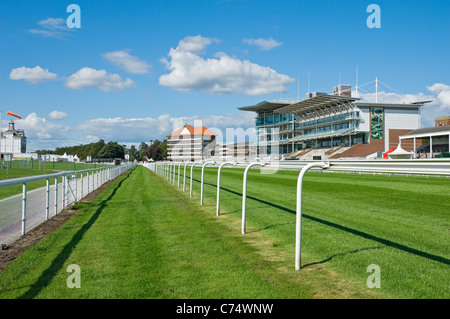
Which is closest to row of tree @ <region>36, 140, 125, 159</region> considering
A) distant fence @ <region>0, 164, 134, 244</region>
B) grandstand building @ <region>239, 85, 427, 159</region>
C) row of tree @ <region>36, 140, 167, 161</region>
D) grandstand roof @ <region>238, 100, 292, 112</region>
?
row of tree @ <region>36, 140, 167, 161</region>

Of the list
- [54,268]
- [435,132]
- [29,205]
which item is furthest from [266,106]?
[54,268]

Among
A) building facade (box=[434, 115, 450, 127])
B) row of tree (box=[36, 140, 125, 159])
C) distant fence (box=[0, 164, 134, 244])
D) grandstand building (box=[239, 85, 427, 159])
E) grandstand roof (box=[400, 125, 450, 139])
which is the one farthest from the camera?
row of tree (box=[36, 140, 125, 159])

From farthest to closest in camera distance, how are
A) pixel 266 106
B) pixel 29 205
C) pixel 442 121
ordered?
pixel 442 121 → pixel 266 106 → pixel 29 205

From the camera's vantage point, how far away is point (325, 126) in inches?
2822

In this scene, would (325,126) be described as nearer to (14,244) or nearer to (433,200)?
(433,200)

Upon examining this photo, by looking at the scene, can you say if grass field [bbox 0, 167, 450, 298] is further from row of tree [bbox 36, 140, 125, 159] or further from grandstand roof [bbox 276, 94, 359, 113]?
row of tree [bbox 36, 140, 125, 159]

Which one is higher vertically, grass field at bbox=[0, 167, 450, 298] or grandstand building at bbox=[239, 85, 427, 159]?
grandstand building at bbox=[239, 85, 427, 159]

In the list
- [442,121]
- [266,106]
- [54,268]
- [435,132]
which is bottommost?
[54,268]

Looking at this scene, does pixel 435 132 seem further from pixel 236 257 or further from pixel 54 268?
pixel 54 268

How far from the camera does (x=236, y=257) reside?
483 centimetres

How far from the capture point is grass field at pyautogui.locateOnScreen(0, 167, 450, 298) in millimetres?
3701

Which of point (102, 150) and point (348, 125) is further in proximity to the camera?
point (102, 150)

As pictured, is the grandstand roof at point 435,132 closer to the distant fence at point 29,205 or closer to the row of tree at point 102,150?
the distant fence at point 29,205
